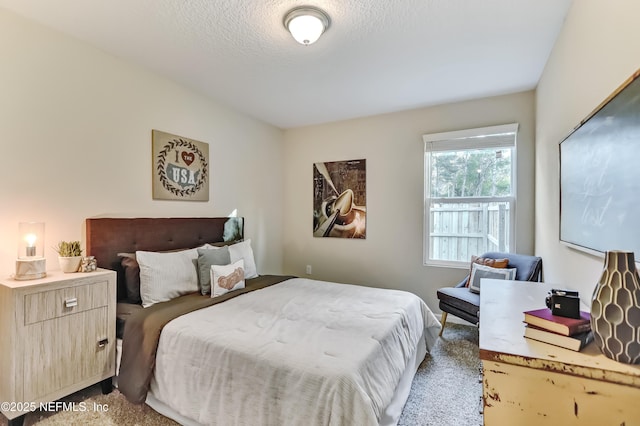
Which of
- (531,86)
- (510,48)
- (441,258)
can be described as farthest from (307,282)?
(531,86)

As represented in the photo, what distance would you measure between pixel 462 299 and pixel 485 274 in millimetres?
353

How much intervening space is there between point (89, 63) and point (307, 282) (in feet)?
8.45

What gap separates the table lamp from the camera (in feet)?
6.15

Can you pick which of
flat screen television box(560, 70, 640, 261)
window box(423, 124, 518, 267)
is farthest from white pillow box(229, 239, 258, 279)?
flat screen television box(560, 70, 640, 261)

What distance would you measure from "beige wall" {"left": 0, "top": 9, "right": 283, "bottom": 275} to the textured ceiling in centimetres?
17

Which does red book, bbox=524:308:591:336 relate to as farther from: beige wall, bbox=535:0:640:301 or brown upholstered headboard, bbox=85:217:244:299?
brown upholstered headboard, bbox=85:217:244:299

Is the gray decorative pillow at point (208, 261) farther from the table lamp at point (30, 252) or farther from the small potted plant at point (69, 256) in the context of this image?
the table lamp at point (30, 252)

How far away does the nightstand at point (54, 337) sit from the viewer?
1.72 meters

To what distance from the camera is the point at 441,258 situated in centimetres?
360

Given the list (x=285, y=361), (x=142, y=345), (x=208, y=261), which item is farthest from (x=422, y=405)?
(x=208, y=261)

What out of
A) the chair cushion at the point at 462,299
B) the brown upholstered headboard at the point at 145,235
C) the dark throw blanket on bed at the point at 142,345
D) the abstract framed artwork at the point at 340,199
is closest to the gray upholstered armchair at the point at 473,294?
the chair cushion at the point at 462,299

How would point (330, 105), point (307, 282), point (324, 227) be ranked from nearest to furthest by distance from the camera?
point (307, 282), point (330, 105), point (324, 227)

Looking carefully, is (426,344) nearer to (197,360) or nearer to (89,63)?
(197,360)

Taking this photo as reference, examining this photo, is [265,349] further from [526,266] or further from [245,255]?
[526,266]
